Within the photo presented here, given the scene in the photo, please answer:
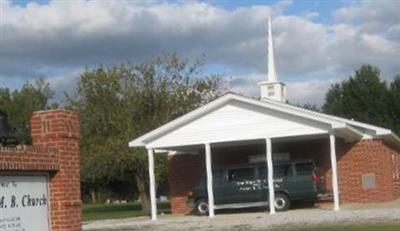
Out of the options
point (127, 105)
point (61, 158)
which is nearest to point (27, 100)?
point (127, 105)

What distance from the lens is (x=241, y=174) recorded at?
30953 mm

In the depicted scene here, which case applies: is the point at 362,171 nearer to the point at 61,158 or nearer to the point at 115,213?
the point at 115,213

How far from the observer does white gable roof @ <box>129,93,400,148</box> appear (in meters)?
29.2

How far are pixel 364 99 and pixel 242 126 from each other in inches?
1569

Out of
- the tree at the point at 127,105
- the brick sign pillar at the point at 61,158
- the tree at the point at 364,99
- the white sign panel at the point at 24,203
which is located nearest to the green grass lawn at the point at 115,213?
the tree at the point at 127,105

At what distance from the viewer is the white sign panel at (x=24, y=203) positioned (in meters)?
9.88

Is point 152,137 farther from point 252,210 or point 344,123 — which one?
point 344,123

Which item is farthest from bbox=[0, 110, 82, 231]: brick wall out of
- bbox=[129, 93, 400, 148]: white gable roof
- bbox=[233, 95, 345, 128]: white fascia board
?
bbox=[129, 93, 400, 148]: white gable roof

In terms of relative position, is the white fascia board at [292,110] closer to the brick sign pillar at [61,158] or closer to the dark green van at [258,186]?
the dark green van at [258,186]

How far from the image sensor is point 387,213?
24.9m

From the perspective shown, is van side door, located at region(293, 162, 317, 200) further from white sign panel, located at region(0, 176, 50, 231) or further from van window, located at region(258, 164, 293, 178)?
white sign panel, located at region(0, 176, 50, 231)

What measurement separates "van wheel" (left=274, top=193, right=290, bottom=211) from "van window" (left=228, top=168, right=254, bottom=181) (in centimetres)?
131

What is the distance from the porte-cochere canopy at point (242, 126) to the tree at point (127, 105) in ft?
42.5

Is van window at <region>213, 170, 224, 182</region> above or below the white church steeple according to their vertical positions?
below
